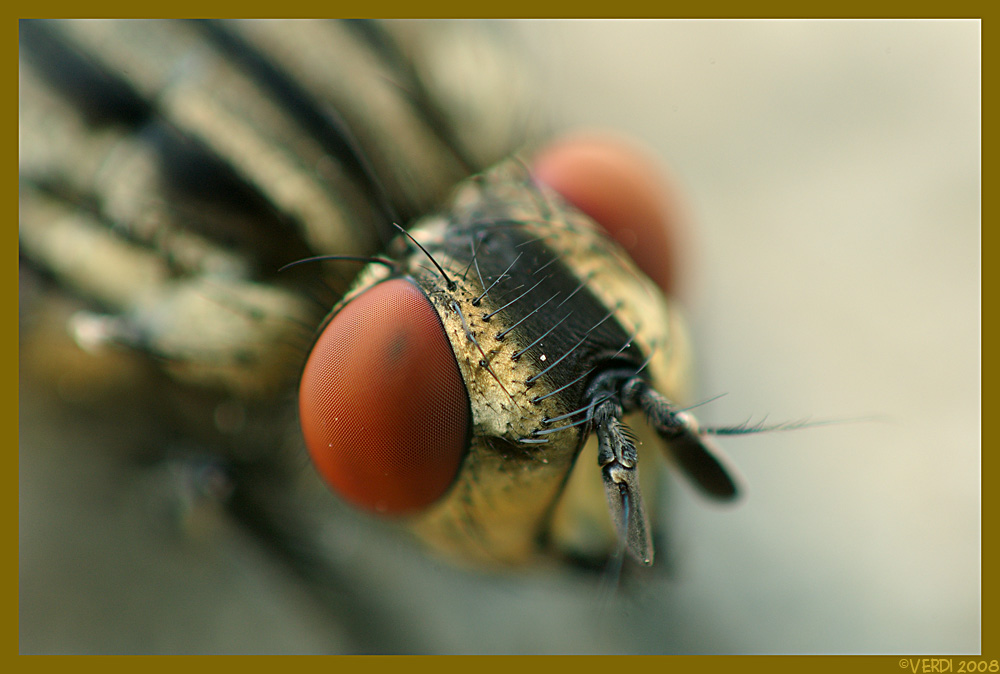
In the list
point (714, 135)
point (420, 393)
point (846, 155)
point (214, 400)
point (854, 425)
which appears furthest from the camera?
point (714, 135)

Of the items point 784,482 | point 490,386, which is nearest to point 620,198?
point 490,386

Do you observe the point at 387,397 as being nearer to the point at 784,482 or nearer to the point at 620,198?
the point at 620,198

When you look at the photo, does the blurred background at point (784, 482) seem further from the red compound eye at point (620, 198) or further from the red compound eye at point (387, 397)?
the red compound eye at point (387, 397)

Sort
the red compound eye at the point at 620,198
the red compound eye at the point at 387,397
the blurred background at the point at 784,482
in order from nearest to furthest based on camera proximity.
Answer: the red compound eye at the point at 387,397, the red compound eye at the point at 620,198, the blurred background at the point at 784,482

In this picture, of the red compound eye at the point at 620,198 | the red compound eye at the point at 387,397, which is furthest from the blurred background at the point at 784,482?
the red compound eye at the point at 387,397

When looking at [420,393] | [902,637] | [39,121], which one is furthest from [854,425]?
[39,121]

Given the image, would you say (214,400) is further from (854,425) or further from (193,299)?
(854,425)
